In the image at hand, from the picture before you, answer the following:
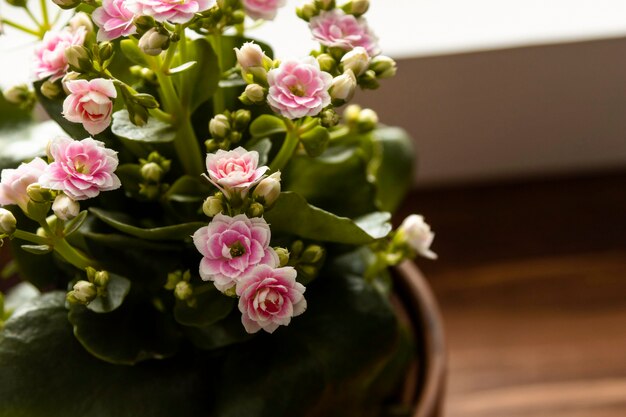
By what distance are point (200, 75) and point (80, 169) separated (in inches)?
4.5

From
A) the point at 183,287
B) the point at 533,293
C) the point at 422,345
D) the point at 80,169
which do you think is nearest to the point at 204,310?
the point at 183,287

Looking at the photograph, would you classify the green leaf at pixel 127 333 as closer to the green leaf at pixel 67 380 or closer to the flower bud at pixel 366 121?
the green leaf at pixel 67 380

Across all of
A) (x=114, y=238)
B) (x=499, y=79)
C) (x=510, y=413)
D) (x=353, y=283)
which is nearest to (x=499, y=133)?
(x=499, y=79)

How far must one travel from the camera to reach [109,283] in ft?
1.68

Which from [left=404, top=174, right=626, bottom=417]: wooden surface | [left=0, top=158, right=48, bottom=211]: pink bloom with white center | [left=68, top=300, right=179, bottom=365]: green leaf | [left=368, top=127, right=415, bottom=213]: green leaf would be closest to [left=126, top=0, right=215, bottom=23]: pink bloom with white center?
[left=0, top=158, right=48, bottom=211]: pink bloom with white center

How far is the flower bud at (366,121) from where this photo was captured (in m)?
0.61

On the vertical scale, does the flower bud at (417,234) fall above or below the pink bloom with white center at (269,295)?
below

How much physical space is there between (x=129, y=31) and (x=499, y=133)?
0.69 metres

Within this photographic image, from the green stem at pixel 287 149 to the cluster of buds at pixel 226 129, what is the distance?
3 cm

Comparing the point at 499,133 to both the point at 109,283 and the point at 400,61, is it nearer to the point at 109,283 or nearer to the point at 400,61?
the point at 400,61

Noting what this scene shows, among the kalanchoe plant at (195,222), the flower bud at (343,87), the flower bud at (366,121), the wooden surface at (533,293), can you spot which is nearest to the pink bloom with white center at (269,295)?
the kalanchoe plant at (195,222)

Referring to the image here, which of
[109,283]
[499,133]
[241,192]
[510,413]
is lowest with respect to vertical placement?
[510,413]

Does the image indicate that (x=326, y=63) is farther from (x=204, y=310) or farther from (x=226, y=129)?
(x=204, y=310)

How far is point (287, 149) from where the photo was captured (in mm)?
526
